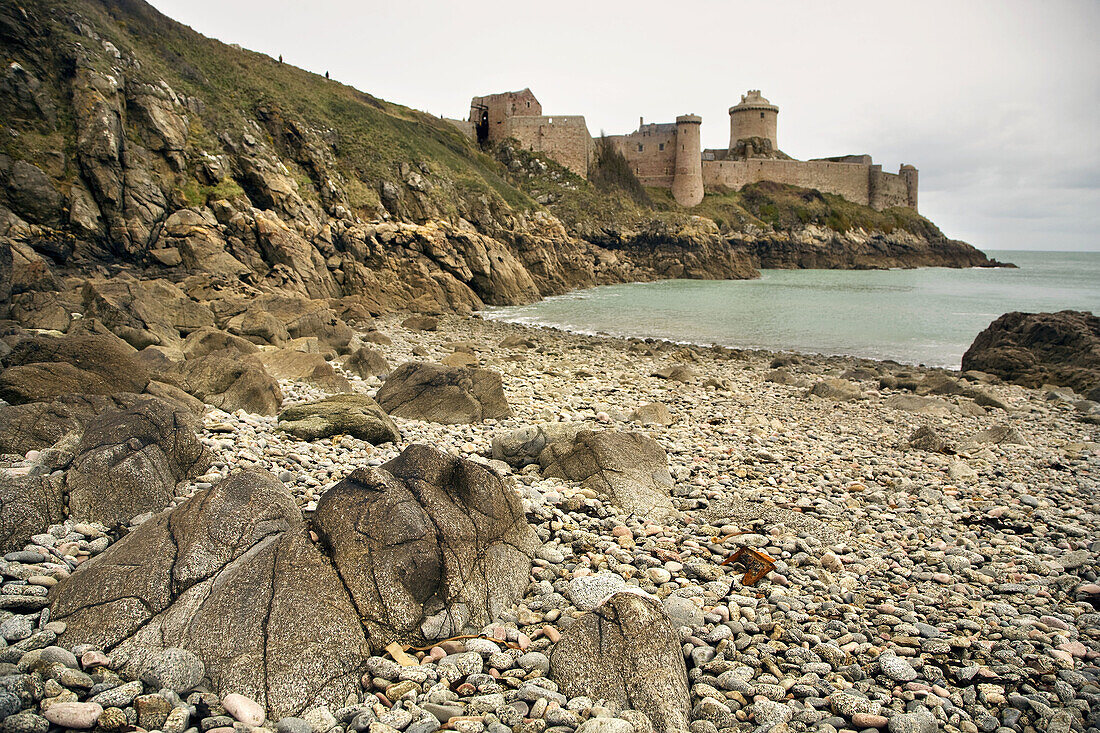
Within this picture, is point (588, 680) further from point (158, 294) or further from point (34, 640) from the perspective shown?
point (158, 294)

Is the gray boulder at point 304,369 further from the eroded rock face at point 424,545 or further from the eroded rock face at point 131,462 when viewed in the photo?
the eroded rock face at point 424,545

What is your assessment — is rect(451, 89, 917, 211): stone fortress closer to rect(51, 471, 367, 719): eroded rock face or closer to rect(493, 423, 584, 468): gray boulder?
rect(493, 423, 584, 468): gray boulder

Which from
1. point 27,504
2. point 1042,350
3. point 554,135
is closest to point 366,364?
point 27,504

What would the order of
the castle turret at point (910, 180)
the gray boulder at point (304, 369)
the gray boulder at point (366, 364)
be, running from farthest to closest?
the castle turret at point (910, 180) → the gray boulder at point (366, 364) → the gray boulder at point (304, 369)

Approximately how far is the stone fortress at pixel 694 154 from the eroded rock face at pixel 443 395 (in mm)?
56663

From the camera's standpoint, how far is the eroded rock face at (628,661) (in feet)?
11.6

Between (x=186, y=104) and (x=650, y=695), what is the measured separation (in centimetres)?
3121

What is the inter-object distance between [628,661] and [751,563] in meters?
1.99

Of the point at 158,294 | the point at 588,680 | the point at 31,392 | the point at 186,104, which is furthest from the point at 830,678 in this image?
the point at 186,104

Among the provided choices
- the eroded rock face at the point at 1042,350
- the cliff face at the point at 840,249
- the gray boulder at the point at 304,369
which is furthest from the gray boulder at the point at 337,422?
the cliff face at the point at 840,249

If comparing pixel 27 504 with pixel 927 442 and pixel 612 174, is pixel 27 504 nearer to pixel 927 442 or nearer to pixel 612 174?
pixel 927 442

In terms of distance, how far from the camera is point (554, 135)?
62719mm

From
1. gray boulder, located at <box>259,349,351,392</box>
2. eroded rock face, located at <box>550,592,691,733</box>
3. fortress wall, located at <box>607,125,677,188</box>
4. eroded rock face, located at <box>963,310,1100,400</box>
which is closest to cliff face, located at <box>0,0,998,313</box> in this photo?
gray boulder, located at <box>259,349,351,392</box>

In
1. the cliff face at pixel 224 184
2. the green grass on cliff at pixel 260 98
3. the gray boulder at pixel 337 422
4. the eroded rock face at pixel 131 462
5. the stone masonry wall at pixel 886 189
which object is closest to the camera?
the eroded rock face at pixel 131 462
